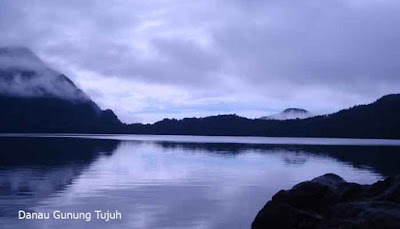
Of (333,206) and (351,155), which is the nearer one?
(333,206)

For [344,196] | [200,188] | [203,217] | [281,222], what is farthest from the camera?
[200,188]

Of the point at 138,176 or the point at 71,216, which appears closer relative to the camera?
the point at 71,216

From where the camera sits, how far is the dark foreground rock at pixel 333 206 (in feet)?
46.8

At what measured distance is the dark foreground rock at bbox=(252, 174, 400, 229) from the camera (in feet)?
46.8

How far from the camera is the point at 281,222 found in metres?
18.9

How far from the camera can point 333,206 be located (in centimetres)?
1719

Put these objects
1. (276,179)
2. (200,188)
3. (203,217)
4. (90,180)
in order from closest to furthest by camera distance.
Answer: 1. (203,217)
2. (200,188)
3. (90,180)
4. (276,179)

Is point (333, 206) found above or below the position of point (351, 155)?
above

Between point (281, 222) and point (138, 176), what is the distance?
25.4 metres

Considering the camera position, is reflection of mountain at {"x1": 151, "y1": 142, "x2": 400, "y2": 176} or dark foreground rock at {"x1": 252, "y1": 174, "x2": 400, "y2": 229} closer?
dark foreground rock at {"x1": 252, "y1": 174, "x2": 400, "y2": 229}

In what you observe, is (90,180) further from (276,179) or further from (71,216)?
(276,179)

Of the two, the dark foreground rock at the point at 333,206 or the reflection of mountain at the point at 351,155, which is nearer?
the dark foreground rock at the point at 333,206

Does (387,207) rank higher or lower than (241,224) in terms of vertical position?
higher

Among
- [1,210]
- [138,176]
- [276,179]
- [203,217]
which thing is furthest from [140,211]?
[276,179]
